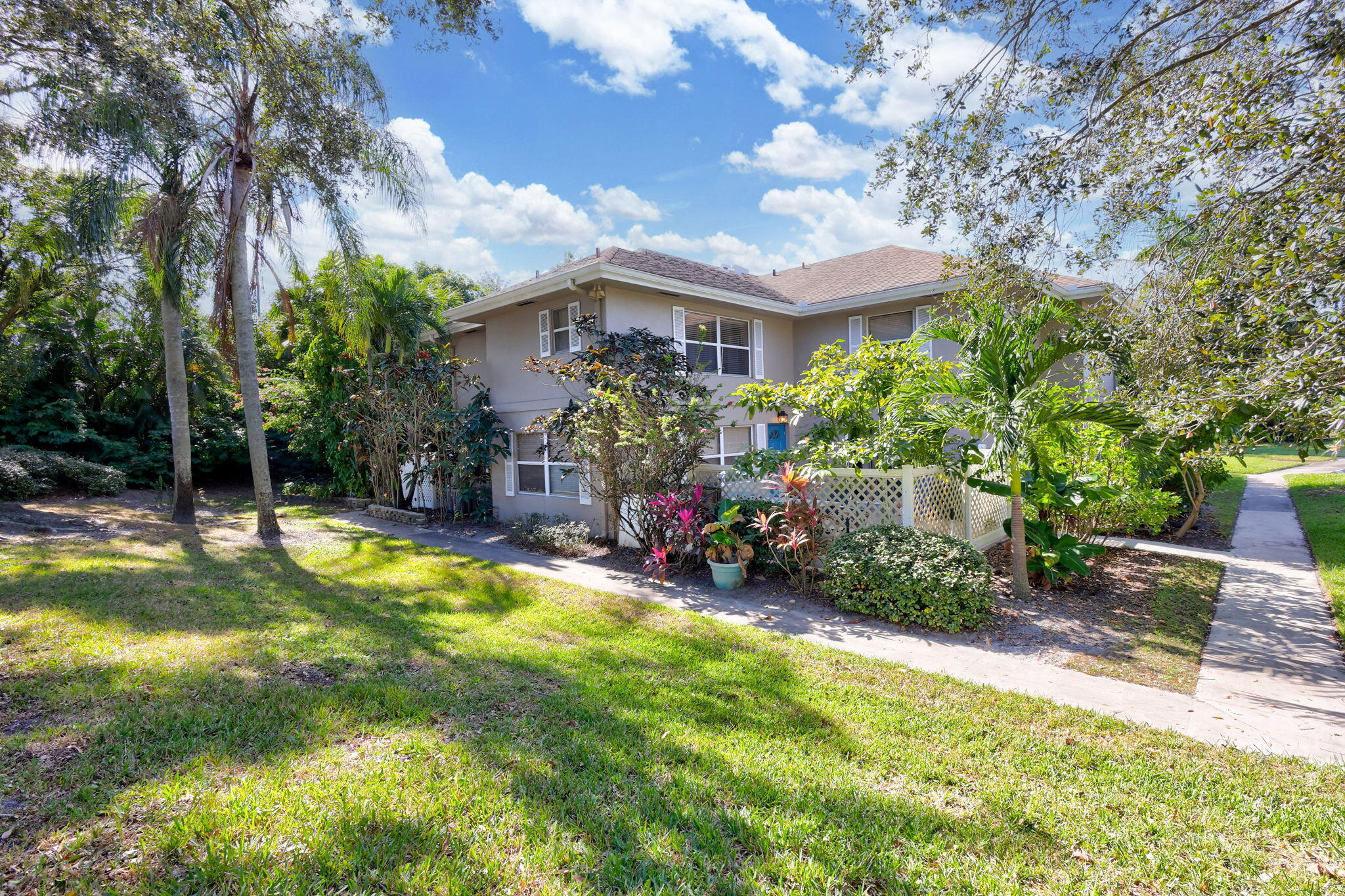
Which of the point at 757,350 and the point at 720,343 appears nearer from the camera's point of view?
the point at 720,343

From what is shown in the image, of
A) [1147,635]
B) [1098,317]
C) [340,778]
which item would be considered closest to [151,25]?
[340,778]

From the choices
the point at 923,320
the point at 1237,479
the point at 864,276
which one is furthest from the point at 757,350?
the point at 1237,479

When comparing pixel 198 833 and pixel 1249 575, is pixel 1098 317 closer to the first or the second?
pixel 1249 575

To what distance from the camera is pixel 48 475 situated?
14.0 meters

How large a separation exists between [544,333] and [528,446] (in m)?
2.36

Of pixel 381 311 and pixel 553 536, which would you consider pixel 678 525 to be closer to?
pixel 553 536

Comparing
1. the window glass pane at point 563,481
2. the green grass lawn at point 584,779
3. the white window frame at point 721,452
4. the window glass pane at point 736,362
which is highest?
the window glass pane at point 736,362

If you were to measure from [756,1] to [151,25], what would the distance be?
7.79m

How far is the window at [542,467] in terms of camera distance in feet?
38.5

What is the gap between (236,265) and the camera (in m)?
10.1

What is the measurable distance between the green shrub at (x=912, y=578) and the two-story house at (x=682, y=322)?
16.0 ft

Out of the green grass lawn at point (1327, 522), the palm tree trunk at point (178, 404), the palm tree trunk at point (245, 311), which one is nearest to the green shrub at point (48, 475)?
the palm tree trunk at point (178, 404)

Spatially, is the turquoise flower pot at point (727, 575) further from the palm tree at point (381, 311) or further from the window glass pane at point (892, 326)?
the palm tree at point (381, 311)

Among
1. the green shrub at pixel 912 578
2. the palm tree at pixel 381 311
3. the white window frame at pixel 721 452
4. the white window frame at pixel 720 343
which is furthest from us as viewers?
the white window frame at pixel 720 343
